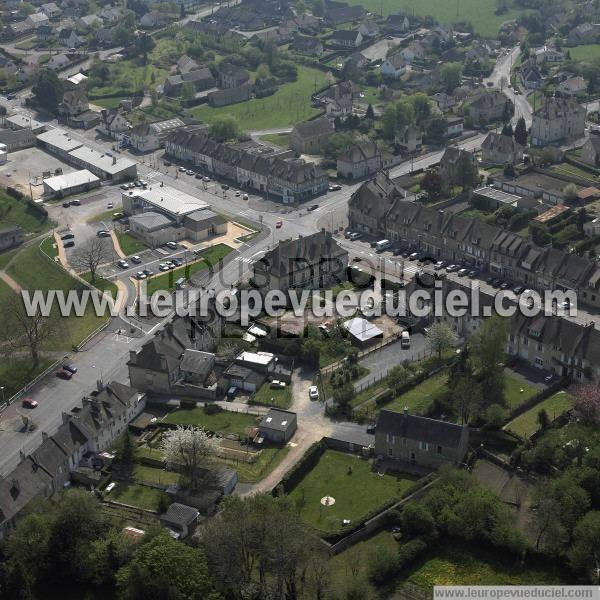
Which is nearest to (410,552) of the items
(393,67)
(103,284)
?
(103,284)

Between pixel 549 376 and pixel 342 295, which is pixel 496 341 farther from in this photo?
pixel 342 295

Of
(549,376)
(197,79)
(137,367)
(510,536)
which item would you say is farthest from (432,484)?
(197,79)

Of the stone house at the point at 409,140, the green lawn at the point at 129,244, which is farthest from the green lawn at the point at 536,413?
the stone house at the point at 409,140

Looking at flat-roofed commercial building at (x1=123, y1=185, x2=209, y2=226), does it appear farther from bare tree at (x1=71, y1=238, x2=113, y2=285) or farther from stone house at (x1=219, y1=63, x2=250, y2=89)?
stone house at (x1=219, y1=63, x2=250, y2=89)

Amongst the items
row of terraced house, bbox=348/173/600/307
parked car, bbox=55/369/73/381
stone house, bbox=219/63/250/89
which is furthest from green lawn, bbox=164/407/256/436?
stone house, bbox=219/63/250/89

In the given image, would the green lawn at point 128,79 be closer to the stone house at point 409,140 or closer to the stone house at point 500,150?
the stone house at point 409,140

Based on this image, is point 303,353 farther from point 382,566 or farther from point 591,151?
point 591,151
